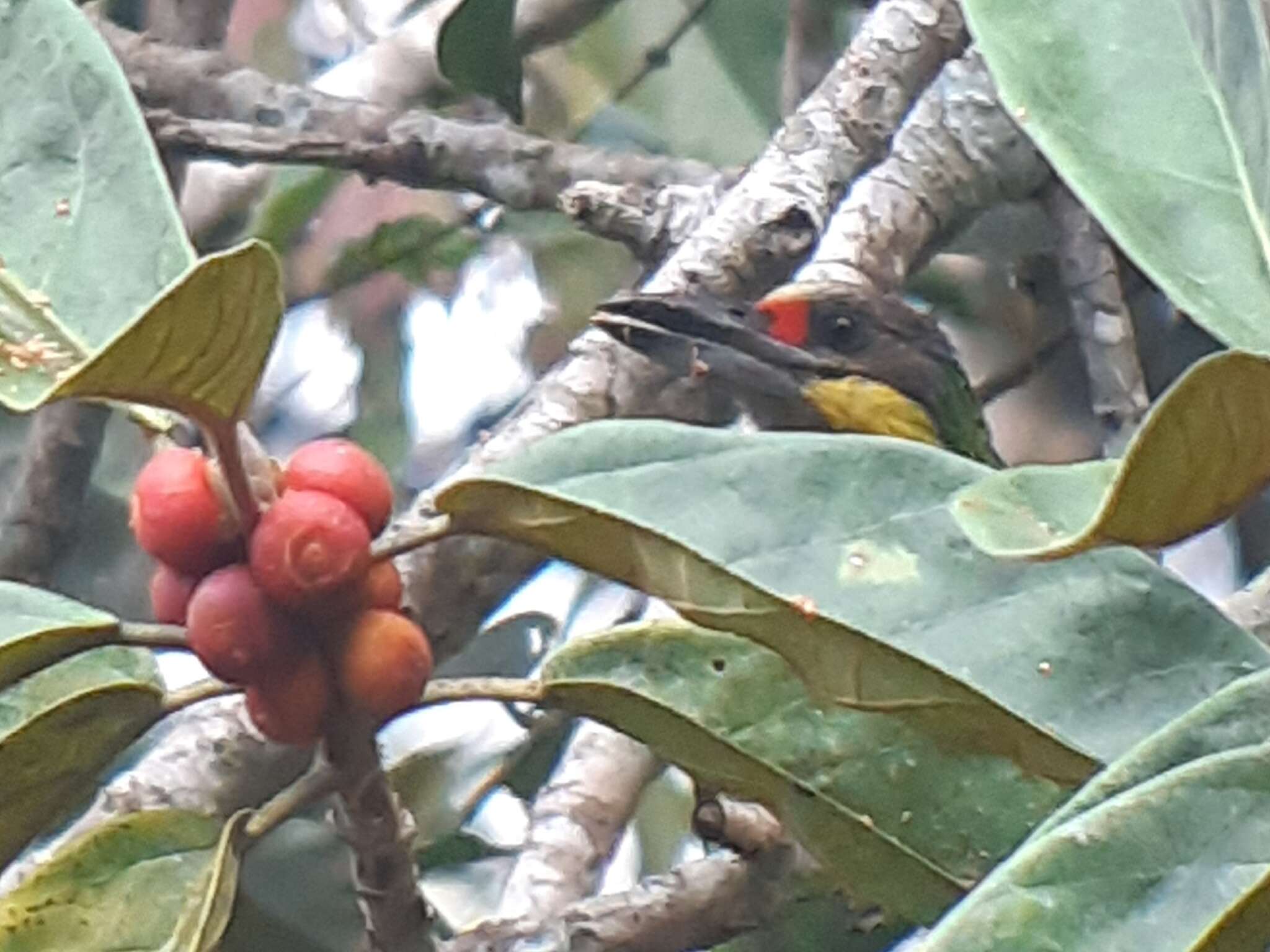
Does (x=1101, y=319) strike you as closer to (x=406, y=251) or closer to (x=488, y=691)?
(x=406, y=251)

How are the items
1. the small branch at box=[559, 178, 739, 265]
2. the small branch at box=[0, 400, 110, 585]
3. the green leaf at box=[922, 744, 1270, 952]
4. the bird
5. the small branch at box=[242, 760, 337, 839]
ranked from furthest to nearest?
1. the small branch at box=[0, 400, 110, 585]
2. the small branch at box=[559, 178, 739, 265]
3. the bird
4. the small branch at box=[242, 760, 337, 839]
5. the green leaf at box=[922, 744, 1270, 952]

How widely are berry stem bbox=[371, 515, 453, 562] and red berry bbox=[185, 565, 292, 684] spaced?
0.04 m

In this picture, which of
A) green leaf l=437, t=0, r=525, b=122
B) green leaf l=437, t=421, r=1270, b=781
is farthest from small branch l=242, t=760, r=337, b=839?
green leaf l=437, t=0, r=525, b=122

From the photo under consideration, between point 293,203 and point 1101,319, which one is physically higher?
point 1101,319

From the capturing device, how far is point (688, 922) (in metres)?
0.98

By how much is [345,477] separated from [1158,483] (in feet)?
0.82

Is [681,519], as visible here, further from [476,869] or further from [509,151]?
[476,869]

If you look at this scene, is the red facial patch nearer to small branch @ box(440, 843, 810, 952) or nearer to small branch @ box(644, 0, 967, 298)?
small branch @ box(644, 0, 967, 298)

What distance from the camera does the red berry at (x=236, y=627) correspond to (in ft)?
2.16

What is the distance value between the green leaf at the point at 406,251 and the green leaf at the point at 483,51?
0.95 feet

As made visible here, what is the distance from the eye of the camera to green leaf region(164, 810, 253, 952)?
2.35 feet

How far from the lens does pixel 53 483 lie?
62.9 inches

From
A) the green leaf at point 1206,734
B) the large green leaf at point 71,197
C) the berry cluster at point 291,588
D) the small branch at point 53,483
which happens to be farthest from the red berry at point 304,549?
the small branch at point 53,483

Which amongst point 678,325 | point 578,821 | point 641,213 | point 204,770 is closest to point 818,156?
point 641,213
